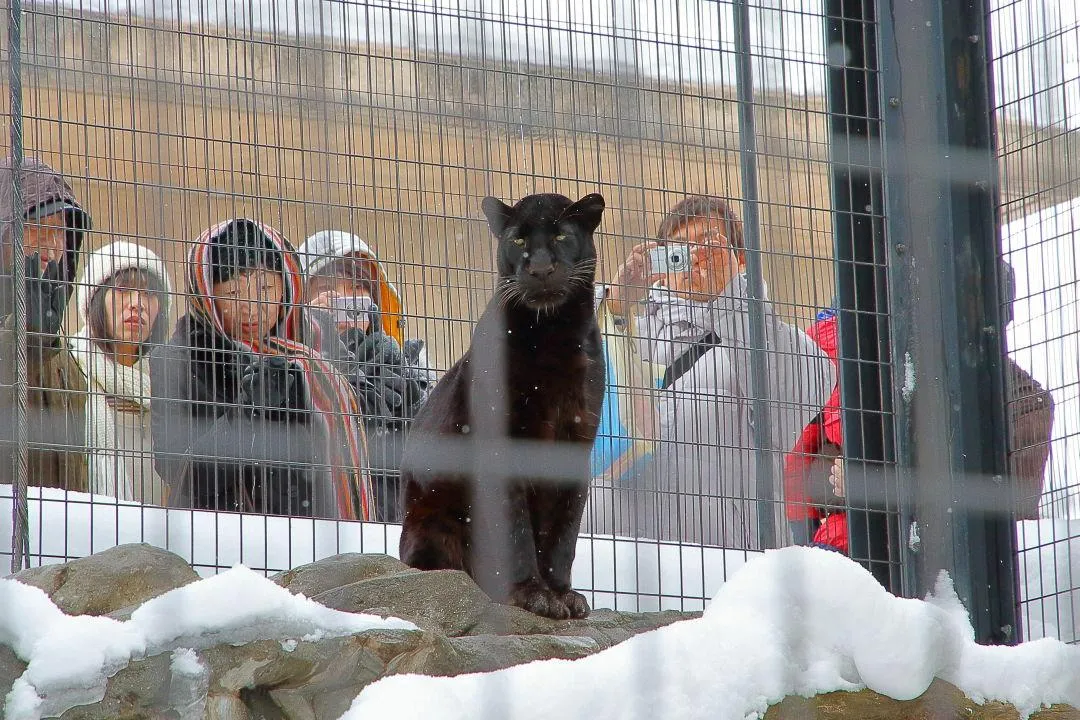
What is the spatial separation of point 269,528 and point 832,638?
1716 mm

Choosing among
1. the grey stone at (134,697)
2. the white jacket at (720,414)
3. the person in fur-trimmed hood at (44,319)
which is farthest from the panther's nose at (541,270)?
the grey stone at (134,697)

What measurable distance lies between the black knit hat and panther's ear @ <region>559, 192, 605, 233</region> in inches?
29.5

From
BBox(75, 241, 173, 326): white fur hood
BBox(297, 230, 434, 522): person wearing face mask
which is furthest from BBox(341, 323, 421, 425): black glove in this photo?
BBox(75, 241, 173, 326): white fur hood

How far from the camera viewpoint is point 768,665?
7.83 ft

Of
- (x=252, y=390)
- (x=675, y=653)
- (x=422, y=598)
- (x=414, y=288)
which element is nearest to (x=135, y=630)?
(x=422, y=598)

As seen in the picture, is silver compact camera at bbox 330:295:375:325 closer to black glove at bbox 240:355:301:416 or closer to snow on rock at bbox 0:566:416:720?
black glove at bbox 240:355:301:416

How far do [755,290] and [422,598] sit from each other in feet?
Result: 3.59

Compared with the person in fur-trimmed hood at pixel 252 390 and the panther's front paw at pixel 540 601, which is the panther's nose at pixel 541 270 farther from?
the panther's front paw at pixel 540 601

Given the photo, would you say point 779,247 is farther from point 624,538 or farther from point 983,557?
point 983,557

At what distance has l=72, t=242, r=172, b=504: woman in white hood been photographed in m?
3.65

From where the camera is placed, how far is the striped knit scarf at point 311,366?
11.9 ft

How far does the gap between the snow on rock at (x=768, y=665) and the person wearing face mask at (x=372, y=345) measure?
1422 millimetres

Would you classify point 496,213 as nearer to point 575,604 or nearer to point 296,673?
point 575,604

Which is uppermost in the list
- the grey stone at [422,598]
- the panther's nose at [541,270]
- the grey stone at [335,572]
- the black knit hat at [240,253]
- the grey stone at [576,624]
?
the black knit hat at [240,253]
